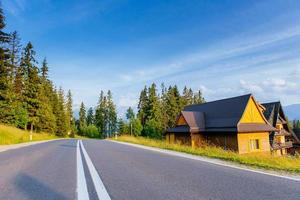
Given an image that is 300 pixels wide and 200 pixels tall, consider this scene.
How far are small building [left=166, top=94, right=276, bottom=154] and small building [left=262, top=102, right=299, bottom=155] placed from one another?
16.4 ft

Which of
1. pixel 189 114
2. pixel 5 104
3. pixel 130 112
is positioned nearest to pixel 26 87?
pixel 5 104

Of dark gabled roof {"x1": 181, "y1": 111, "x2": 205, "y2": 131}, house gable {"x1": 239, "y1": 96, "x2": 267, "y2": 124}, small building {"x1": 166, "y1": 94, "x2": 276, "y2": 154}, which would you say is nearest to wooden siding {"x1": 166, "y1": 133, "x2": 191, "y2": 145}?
small building {"x1": 166, "y1": 94, "x2": 276, "y2": 154}

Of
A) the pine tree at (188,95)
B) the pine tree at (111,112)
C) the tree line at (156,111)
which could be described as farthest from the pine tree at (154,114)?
the pine tree at (111,112)

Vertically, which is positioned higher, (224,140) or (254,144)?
(224,140)

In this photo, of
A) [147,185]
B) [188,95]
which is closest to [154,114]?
[188,95]

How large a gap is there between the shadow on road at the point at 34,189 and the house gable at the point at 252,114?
26.4 meters

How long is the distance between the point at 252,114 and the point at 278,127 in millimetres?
10536

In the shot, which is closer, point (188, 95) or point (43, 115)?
point (43, 115)

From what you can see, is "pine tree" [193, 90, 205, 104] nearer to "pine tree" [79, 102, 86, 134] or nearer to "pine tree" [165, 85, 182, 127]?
"pine tree" [165, 85, 182, 127]

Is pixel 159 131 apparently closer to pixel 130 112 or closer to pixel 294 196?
pixel 130 112

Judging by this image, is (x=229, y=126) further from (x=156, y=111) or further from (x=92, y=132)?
(x=92, y=132)

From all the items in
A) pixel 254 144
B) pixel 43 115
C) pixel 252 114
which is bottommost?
pixel 254 144

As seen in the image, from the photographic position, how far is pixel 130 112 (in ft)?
276

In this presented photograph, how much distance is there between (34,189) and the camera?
4.81 meters
